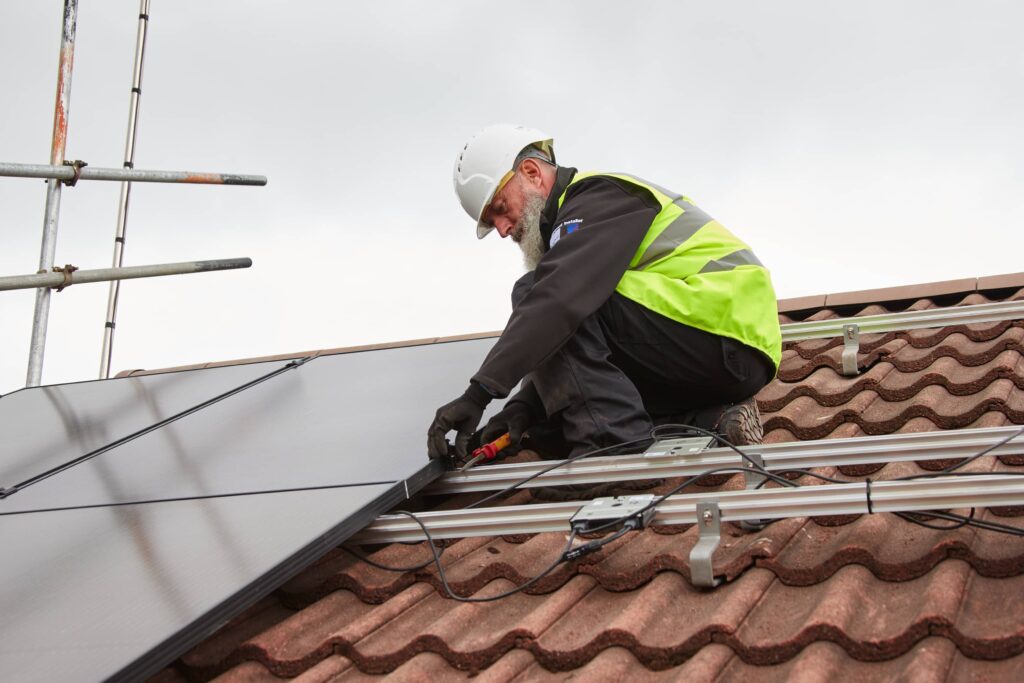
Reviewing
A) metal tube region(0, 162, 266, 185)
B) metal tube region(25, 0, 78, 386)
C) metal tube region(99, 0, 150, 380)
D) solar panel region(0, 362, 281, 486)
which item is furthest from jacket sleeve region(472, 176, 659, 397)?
metal tube region(99, 0, 150, 380)

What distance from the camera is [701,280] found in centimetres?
325

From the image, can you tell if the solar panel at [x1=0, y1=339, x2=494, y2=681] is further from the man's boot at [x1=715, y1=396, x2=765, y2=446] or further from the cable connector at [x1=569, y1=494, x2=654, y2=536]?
the man's boot at [x1=715, y1=396, x2=765, y2=446]

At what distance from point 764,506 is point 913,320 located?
208 centimetres

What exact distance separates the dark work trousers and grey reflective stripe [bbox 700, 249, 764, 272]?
190 mm

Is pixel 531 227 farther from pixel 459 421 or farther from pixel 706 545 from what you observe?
pixel 706 545

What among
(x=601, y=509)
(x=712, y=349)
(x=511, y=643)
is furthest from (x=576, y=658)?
(x=712, y=349)

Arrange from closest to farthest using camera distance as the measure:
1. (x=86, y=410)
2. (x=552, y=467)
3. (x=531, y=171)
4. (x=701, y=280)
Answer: (x=552, y=467)
(x=701, y=280)
(x=531, y=171)
(x=86, y=410)

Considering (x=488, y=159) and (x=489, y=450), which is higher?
(x=488, y=159)

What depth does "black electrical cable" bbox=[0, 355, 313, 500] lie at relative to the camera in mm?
3373

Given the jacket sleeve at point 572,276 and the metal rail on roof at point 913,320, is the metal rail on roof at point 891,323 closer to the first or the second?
the metal rail on roof at point 913,320

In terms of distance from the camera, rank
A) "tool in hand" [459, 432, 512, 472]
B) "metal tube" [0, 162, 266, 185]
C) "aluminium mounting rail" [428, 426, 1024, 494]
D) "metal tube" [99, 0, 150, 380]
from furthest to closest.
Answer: "metal tube" [99, 0, 150, 380] → "metal tube" [0, 162, 266, 185] → "tool in hand" [459, 432, 512, 472] → "aluminium mounting rail" [428, 426, 1024, 494]

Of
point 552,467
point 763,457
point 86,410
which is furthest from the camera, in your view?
point 86,410

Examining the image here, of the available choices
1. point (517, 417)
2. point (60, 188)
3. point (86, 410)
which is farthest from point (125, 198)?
point (517, 417)

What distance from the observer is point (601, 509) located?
2.53 meters
